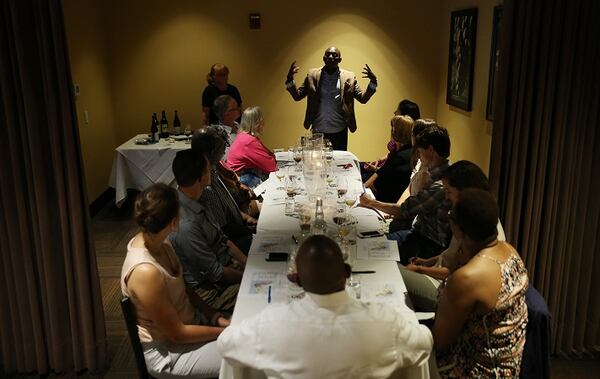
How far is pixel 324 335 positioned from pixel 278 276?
827 millimetres

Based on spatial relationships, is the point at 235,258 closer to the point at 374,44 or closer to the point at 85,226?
the point at 85,226

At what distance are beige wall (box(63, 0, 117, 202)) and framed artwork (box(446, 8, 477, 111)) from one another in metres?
4.13

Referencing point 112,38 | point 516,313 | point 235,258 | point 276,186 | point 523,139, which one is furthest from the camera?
point 112,38

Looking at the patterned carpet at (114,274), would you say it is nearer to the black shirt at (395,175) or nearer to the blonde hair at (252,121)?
the blonde hair at (252,121)

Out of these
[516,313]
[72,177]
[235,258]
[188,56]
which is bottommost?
[235,258]

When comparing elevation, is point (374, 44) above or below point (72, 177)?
above

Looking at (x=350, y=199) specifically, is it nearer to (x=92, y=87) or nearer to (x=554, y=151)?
(x=554, y=151)

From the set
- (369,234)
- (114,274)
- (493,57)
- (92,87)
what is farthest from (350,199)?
(92,87)

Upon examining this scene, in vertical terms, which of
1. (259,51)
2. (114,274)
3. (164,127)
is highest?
(259,51)

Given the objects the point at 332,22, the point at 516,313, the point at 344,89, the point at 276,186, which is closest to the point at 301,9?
the point at 332,22

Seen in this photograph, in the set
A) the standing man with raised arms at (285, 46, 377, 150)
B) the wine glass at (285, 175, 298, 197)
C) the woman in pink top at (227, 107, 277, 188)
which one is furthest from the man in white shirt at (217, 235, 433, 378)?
the standing man with raised arms at (285, 46, 377, 150)

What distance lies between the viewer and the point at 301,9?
23.3 feet

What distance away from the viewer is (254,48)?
7.18 m

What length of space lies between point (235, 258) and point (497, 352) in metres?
1.58
